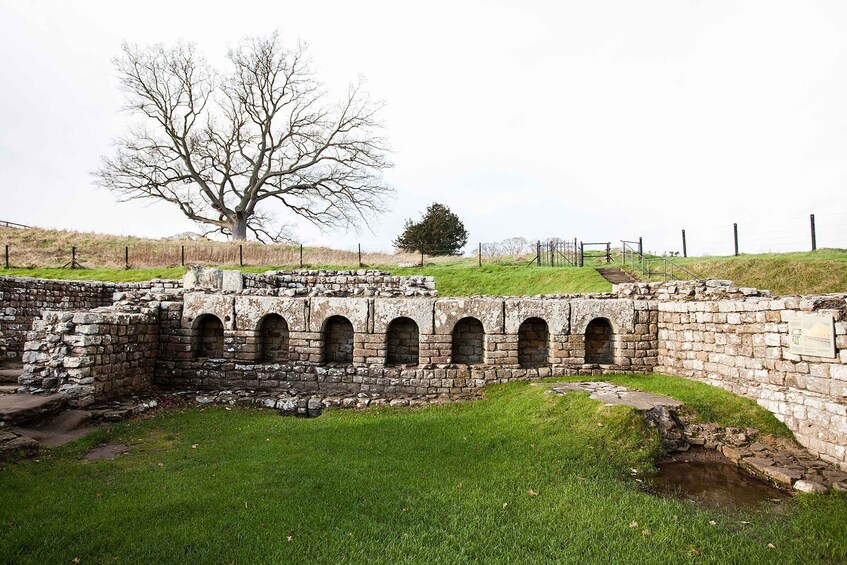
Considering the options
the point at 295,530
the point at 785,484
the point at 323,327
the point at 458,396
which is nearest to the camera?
the point at 295,530

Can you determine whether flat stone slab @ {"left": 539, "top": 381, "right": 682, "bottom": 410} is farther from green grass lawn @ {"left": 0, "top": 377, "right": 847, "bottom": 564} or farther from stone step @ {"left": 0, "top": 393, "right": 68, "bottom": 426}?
stone step @ {"left": 0, "top": 393, "right": 68, "bottom": 426}

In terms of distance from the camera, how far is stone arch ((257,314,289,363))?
39.3 feet

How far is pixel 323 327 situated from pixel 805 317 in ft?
30.4

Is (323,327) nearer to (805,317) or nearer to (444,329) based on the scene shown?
(444,329)

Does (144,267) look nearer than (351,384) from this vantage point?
No

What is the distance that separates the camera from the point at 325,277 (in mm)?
17219

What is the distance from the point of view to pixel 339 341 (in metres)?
11.9

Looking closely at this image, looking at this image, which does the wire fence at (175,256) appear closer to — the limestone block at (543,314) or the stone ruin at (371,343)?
the stone ruin at (371,343)

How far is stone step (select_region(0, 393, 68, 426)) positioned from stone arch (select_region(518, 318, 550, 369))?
9418 mm

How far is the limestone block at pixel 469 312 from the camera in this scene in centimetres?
1081

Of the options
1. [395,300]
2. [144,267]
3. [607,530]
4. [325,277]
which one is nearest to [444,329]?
[395,300]

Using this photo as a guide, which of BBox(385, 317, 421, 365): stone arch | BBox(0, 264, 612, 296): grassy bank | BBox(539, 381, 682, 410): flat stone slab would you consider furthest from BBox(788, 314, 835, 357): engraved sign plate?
BBox(0, 264, 612, 296): grassy bank

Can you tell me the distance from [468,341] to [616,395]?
3841 mm

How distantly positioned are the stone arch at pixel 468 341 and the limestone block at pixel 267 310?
145 inches
